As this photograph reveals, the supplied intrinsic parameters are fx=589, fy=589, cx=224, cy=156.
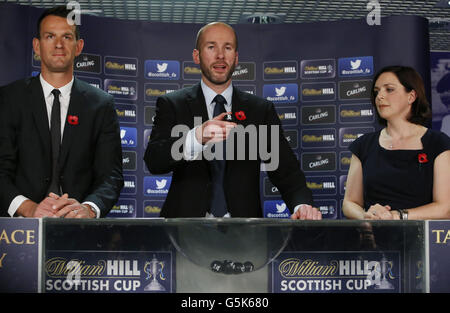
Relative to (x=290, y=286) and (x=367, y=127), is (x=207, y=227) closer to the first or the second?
(x=290, y=286)

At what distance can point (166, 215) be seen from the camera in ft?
9.11

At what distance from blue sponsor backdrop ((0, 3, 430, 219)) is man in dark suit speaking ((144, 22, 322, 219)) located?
5.43 feet

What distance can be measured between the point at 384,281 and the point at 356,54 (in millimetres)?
3235

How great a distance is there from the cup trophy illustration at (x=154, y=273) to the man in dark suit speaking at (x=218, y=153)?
1.13 m

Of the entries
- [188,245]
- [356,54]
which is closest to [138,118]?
[356,54]

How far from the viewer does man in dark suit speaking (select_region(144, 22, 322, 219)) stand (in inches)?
104

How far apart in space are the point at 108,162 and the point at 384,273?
146 centimetres

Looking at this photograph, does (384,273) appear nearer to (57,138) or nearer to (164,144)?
(164,144)

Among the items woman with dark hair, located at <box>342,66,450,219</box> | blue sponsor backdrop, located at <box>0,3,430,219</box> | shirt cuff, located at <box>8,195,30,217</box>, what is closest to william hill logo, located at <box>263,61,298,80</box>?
blue sponsor backdrop, located at <box>0,3,430,219</box>

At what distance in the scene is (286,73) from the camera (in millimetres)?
4531

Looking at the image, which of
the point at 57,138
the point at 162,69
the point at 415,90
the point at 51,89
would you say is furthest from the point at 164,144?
the point at 162,69
